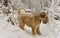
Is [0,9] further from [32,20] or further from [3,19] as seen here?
[32,20]

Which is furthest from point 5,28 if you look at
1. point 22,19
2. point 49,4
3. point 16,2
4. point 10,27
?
point 49,4

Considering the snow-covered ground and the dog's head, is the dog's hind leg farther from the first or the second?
the dog's head

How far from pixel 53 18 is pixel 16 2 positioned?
336mm

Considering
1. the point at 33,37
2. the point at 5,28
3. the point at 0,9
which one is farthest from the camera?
the point at 0,9

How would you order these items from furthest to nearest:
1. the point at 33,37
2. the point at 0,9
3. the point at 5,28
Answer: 1. the point at 0,9
2. the point at 5,28
3. the point at 33,37

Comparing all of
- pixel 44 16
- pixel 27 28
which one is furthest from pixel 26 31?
pixel 44 16

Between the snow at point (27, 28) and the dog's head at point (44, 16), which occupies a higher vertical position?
the dog's head at point (44, 16)

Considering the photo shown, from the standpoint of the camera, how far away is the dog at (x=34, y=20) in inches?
33.3

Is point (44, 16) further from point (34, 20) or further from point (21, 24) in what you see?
point (21, 24)

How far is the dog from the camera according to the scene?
2.77 ft

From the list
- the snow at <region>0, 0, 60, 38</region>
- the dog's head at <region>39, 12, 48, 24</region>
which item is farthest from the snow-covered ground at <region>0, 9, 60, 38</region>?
the dog's head at <region>39, 12, 48, 24</region>

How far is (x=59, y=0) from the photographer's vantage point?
1.14 metres

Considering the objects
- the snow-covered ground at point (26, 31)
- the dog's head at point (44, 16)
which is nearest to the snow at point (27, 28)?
the snow-covered ground at point (26, 31)

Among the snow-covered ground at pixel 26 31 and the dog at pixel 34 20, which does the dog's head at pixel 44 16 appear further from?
the snow-covered ground at pixel 26 31
